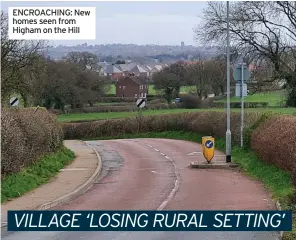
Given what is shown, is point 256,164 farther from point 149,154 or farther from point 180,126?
point 180,126

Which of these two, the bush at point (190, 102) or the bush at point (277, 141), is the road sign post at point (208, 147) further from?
the bush at point (190, 102)

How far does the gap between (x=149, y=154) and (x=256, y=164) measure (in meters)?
9.27

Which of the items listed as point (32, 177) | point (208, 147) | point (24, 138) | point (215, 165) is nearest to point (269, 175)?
point (215, 165)

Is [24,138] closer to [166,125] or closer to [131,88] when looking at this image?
[166,125]

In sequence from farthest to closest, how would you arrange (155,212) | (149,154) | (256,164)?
(149,154) → (256,164) → (155,212)

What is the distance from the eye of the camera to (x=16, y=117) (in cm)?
1942

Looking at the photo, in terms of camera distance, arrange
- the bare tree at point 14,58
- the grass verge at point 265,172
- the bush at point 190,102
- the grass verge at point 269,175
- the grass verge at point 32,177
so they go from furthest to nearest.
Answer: the bush at point 190,102
the bare tree at point 14,58
the grass verge at point 265,172
the grass verge at point 32,177
the grass verge at point 269,175

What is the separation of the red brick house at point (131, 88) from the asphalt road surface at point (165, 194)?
66.7 m

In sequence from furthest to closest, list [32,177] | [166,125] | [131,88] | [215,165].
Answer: [131,88]
[166,125]
[215,165]
[32,177]

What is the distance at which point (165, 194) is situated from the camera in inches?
678

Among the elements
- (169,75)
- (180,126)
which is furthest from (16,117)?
(169,75)

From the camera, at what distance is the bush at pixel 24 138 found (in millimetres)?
16881

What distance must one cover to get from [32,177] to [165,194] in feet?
14.7

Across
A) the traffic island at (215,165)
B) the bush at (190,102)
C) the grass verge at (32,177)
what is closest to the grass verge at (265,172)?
the traffic island at (215,165)
